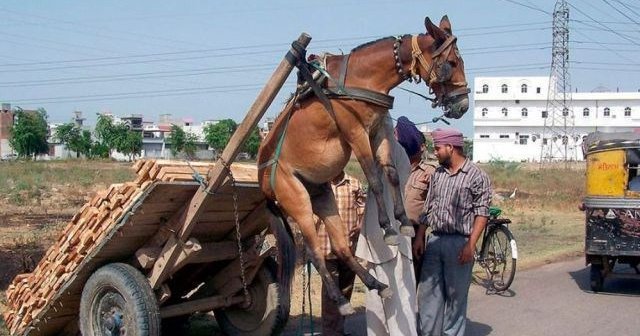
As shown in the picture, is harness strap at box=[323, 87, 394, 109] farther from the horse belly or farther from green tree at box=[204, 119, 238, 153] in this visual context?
green tree at box=[204, 119, 238, 153]

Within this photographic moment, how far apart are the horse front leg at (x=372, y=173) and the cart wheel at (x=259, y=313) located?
6.96 ft

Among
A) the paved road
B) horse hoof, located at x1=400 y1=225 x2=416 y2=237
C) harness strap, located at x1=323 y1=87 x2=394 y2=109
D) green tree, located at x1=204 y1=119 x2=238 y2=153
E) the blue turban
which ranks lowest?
the paved road

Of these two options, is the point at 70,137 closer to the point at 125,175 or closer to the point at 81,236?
the point at 125,175

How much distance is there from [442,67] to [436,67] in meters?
0.04

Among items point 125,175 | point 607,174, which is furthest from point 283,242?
point 125,175

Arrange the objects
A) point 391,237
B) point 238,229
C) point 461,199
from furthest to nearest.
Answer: point 461,199 < point 238,229 < point 391,237

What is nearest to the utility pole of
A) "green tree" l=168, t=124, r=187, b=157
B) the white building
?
the white building

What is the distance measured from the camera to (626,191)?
31.8ft

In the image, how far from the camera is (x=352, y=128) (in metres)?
4.67

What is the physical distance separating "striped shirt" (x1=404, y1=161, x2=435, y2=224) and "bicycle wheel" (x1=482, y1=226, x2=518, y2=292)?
11.9ft

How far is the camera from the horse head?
4.53 m

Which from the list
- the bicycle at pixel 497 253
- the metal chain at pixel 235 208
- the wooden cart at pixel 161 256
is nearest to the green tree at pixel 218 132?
the bicycle at pixel 497 253

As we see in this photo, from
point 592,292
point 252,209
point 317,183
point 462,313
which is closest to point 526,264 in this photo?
point 592,292

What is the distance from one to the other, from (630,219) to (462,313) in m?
4.13
